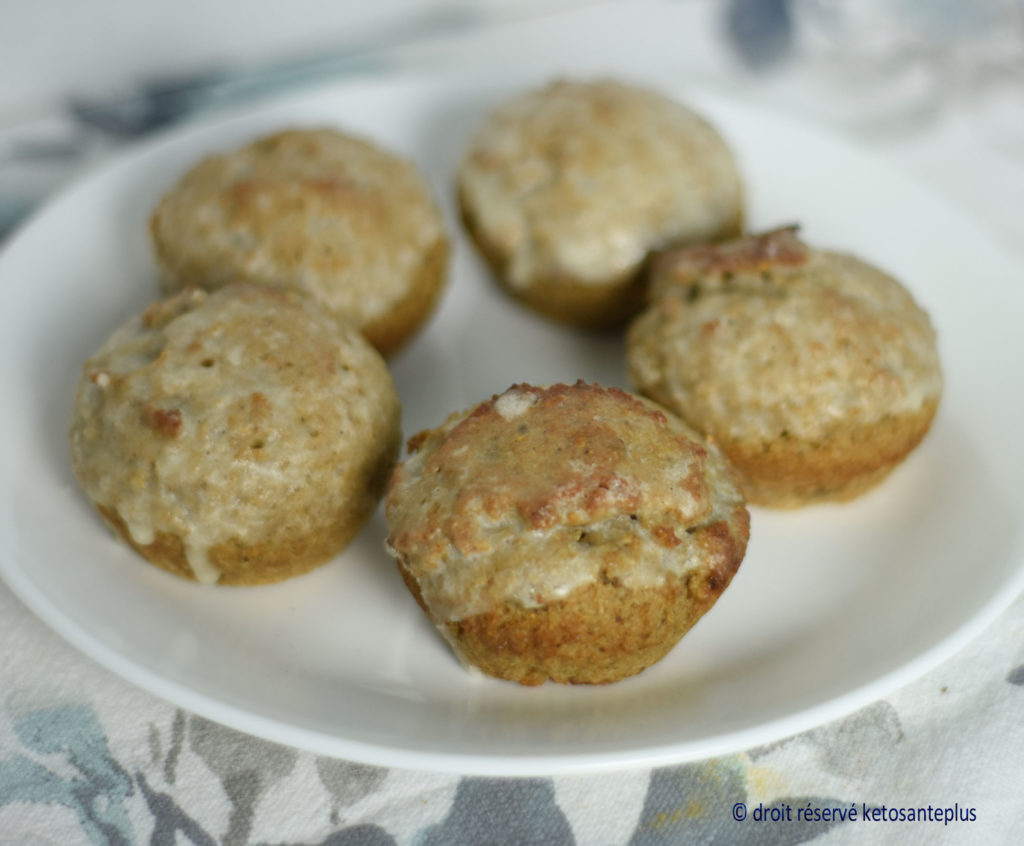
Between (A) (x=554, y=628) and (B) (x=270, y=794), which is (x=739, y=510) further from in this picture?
(B) (x=270, y=794)

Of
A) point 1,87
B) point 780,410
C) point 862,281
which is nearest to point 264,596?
point 780,410

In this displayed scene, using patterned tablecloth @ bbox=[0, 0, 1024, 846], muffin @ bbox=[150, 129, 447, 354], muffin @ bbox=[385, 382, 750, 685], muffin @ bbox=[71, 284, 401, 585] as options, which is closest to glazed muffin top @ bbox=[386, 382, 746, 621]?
muffin @ bbox=[385, 382, 750, 685]

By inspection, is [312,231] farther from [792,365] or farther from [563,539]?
[792,365]

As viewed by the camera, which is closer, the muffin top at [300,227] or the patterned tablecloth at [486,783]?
the patterned tablecloth at [486,783]

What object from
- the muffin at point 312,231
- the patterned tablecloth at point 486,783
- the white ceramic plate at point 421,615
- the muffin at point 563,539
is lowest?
the patterned tablecloth at point 486,783

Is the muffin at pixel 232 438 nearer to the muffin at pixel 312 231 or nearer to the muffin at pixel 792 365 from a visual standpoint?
the muffin at pixel 312 231

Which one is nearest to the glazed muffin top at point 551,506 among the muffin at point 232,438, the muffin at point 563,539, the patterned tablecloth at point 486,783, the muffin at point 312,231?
the muffin at point 563,539

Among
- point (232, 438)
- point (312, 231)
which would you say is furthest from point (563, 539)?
point (312, 231)
